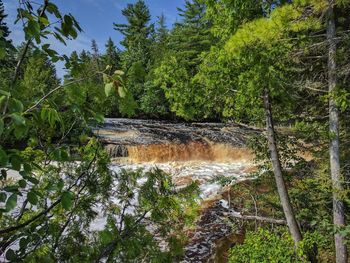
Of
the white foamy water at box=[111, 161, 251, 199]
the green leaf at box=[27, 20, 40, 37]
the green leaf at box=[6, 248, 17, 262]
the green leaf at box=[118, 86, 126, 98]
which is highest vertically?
the green leaf at box=[27, 20, 40, 37]

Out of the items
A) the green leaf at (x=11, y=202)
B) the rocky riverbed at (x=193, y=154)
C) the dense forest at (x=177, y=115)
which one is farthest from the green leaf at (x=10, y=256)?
the rocky riverbed at (x=193, y=154)

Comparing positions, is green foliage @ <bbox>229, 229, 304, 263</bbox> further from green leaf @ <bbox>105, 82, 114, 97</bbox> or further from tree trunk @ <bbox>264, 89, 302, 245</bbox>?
green leaf @ <bbox>105, 82, 114, 97</bbox>

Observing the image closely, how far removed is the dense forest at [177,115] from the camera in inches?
47.0

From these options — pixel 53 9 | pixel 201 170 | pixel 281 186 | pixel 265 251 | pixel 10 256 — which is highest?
pixel 53 9

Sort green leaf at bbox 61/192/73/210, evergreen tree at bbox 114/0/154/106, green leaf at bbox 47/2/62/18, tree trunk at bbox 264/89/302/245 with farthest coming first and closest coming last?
1. evergreen tree at bbox 114/0/154/106
2. tree trunk at bbox 264/89/302/245
3. green leaf at bbox 47/2/62/18
4. green leaf at bbox 61/192/73/210

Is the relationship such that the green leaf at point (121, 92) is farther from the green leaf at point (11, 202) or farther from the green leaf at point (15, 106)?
the green leaf at point (11, 202)

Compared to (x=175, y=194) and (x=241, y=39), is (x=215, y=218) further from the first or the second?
(x=175, y=194)

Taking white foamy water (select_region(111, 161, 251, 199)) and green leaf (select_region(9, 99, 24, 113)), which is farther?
white foamy water (select_region(111, 161, 251, 199))

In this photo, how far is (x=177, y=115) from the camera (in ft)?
17.7

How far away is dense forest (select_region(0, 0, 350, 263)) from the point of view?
1.19 m

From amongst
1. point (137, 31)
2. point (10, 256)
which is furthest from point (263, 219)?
point (137, 31)

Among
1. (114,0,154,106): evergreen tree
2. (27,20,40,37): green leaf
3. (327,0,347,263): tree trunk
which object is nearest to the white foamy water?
(327,0,347,263): tree trunk

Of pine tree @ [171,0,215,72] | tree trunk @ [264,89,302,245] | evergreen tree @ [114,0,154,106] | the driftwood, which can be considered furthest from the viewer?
evergreen tree @ [114,0,154,106]

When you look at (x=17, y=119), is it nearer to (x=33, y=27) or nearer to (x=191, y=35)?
(x=33, y=27)
